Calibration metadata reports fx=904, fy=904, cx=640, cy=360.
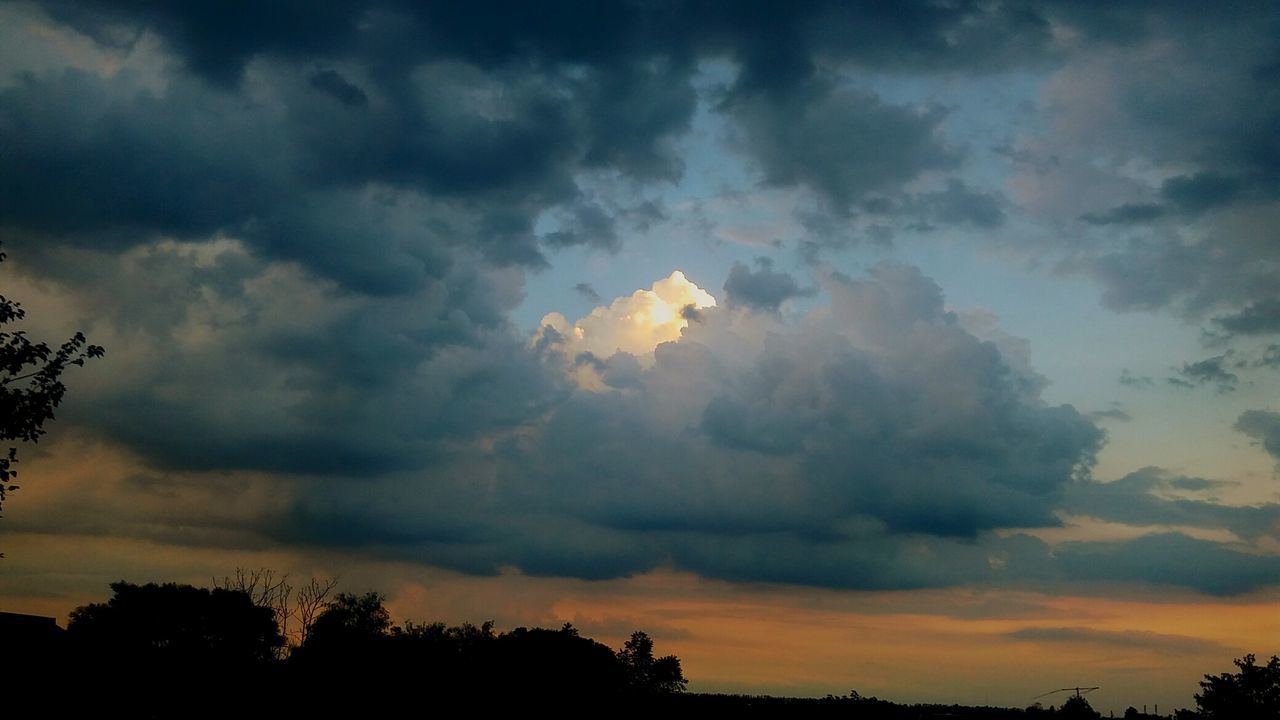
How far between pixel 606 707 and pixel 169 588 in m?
82.6

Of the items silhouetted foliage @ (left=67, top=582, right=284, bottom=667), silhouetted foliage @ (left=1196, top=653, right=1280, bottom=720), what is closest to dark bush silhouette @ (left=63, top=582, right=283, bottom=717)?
silhouetted foliage @ (left=67, top=582, right=284, bottom=667)

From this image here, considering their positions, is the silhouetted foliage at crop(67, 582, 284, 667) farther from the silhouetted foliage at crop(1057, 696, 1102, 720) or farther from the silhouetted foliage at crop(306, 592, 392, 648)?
the silhouetted foliage at crop(1057, 696, 1102, 720)

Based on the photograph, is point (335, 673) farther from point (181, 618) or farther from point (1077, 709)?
point (1077, 709)

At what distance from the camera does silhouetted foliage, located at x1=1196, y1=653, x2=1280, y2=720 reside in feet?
302

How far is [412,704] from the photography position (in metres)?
92.8

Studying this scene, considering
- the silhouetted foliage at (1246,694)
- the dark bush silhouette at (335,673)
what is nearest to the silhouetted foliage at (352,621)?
the dark bush silhouette at (335,673)

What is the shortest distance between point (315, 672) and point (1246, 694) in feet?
315

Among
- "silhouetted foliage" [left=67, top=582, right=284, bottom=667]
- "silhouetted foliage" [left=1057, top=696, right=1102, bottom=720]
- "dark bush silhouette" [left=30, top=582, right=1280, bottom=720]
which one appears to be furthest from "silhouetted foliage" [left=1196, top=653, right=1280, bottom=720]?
"silhouetted foliage" [left=67, top=582, right=284, bottom=667]

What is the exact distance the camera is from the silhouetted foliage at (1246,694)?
91938 mm

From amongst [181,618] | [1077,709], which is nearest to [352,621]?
[181,618]

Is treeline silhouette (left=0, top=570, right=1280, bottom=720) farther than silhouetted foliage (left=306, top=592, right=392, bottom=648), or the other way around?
silhouetted foliage (left=306, top=592, right=392, bottom=648)

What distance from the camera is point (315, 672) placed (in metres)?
93.6

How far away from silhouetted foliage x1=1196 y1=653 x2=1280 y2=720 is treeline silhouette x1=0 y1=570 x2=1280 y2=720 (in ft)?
0.37

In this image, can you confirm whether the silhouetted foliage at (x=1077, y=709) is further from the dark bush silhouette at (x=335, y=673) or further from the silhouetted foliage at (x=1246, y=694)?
the silhouetted foliage at (x=1246, y=694)
